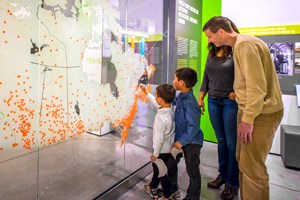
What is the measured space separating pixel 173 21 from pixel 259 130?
189 cm

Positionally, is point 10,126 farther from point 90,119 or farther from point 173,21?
point 173,21

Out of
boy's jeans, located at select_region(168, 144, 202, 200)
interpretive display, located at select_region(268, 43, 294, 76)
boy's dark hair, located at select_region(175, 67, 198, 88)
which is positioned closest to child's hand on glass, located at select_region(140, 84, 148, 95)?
boy's dark hair, located at select_region(175, 67, 198, 88)

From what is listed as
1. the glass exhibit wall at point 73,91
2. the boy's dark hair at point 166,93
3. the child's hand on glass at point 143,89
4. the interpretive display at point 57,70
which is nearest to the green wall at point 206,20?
the glass exhibit wall at point 73,91

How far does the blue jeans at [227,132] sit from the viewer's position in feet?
6.63

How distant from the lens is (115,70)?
2.14 metres

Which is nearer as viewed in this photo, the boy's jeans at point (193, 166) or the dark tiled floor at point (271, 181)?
the boy's jeans at point (193, 166)

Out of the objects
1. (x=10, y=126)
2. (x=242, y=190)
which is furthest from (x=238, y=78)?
(x=10, y=126)

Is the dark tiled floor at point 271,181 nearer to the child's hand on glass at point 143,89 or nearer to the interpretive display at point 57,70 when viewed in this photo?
the interpretive display at point 57,70

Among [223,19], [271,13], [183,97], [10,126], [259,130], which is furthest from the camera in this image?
[271,13]

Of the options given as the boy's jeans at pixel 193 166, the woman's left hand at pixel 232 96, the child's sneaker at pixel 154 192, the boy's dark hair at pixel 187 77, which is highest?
the boy's dark hair at pixel 187 77

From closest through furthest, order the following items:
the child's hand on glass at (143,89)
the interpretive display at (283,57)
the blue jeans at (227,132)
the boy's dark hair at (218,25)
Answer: the boy's dark hair at (218,25), the blue jeans at (227,132), the child's hand on glass at (143,89), the interpretive display at (283,57)

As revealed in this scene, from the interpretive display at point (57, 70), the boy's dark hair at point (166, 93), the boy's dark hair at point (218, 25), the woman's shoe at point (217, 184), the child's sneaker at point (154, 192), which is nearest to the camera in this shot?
the interpretive display at point (57, 70)

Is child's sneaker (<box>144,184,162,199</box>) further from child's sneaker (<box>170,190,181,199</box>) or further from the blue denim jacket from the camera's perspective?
the blue denim jacket

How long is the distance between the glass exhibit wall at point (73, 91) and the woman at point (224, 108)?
0.76m
